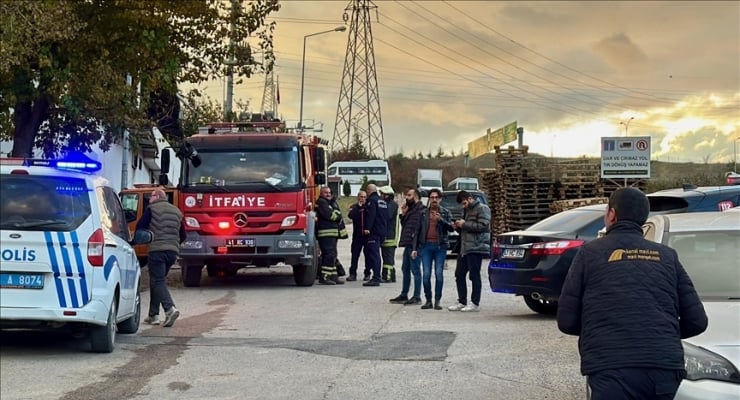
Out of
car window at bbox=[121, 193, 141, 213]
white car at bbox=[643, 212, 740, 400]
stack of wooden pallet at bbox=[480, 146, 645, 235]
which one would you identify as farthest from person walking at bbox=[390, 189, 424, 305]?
stack of wooden pallet at bbox=[480, 146, 645, 235]

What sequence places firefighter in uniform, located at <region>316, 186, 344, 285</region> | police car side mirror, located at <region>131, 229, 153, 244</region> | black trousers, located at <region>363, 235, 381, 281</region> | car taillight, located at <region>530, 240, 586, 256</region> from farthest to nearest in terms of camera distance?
firefighter in uniform, located at <region>316, 186, 344, 285</region>, black trousers, located at <region>363, 235, 381, 281</region>, car taillight, located at <region>530, 240, 586, 256</region>, police car side mirror, located at <region>131, 229, 153, 244</region>

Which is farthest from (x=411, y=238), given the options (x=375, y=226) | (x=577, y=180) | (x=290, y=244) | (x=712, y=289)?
(x=577, y=180)

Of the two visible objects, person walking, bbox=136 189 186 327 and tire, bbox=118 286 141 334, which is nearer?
tire, bbox=118 286 141 334

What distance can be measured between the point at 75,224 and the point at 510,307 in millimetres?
7094

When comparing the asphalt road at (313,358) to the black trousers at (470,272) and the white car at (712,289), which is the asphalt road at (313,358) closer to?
the black trousers at (470,272)

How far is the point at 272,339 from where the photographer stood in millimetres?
10633

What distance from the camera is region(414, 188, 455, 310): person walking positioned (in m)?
13.4

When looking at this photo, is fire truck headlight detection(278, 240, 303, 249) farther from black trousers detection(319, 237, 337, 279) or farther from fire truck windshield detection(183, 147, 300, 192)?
black trousers detection(319, 237, 337, 279)

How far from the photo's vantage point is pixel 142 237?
10617 mm

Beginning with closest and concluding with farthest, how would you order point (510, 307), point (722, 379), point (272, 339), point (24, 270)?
point (722, 379) < point (24, 270) < point (272, 339) < point (510, 307)

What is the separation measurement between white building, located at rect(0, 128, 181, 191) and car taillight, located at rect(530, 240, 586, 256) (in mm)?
13425

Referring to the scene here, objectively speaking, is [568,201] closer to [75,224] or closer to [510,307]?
[510,307]

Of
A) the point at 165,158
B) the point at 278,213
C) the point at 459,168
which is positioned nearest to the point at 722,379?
the point at 278,213

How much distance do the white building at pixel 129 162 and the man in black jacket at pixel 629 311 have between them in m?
18.6
